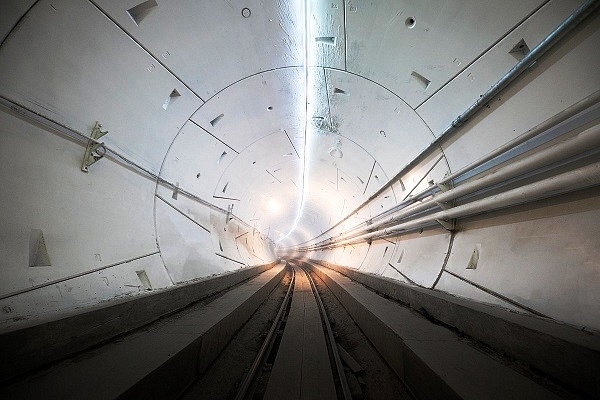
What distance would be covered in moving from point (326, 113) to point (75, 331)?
19.2ft

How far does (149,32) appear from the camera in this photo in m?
3.29

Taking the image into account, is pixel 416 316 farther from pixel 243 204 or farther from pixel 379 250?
pixel 243 204

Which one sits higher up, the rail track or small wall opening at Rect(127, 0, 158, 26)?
small wall opening at Rect(127, 0, 158, 26)

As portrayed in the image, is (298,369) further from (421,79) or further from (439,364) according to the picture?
(421,79)

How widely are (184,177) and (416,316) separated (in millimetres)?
5693

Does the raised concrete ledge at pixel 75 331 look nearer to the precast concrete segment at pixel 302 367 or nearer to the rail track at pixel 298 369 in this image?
the rail track at pixel 298 369

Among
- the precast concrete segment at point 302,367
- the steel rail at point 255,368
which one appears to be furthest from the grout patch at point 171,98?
the precast concrete segment at point 302,367

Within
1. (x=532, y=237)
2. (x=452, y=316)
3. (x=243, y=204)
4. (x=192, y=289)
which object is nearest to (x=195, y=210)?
(x=192, y=289)

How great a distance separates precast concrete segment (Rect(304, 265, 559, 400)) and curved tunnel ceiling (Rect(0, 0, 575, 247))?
2.91 metres

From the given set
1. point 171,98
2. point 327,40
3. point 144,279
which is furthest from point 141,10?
point 144,279

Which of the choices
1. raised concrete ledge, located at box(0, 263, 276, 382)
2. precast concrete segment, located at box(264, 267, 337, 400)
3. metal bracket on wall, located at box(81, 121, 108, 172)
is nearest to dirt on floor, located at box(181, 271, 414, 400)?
precast concrete segment, located at box(264, 267, 337, 400)

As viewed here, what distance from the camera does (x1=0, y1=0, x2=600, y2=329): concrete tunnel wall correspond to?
7.97 feet

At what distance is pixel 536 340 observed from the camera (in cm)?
194

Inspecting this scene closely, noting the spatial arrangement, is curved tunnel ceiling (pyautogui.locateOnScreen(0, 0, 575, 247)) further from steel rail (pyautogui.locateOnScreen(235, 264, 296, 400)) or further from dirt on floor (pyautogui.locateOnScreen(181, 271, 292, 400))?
steel rail (pyautogui.locateOnScreen(235, 264, 296, 400))
